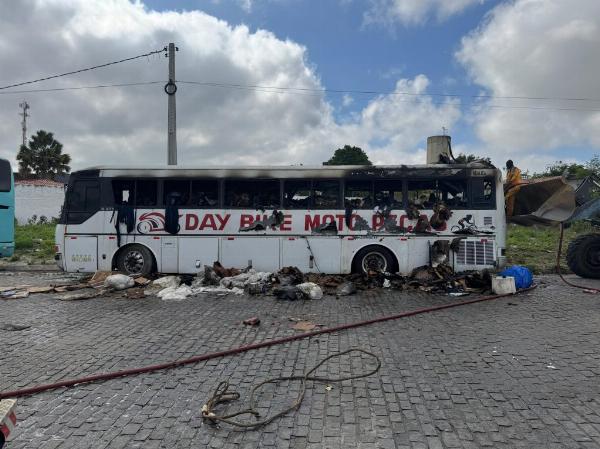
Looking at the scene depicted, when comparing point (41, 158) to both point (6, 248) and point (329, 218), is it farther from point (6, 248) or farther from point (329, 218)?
point (329, 218)

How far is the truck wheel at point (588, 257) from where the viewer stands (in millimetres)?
11023

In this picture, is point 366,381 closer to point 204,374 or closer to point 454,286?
point 204,374

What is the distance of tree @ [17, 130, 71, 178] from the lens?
42281 mm

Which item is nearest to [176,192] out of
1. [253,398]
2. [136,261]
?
[136,261]

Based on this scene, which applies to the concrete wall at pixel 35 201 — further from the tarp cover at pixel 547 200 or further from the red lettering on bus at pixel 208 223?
the tarp cover at pixel 547 200

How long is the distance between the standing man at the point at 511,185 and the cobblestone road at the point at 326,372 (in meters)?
3.17

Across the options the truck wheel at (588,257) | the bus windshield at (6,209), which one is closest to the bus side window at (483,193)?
the truck wheel at (588,257)

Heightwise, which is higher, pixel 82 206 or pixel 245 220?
pixel 82 206

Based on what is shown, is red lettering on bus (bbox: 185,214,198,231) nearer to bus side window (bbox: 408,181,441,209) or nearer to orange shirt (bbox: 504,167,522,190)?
bus side window (bbox: 408,181,441,209)

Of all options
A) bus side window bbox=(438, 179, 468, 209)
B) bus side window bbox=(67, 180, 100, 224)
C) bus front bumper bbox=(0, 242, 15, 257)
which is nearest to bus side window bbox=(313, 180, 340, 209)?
bus side window bbox=(438, 179, 468, 209)

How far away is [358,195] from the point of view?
1038 centimetres

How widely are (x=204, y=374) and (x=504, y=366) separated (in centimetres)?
338

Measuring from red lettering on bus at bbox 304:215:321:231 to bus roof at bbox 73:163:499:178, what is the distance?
0.98 meters

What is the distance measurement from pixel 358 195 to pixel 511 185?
385 centimetres
